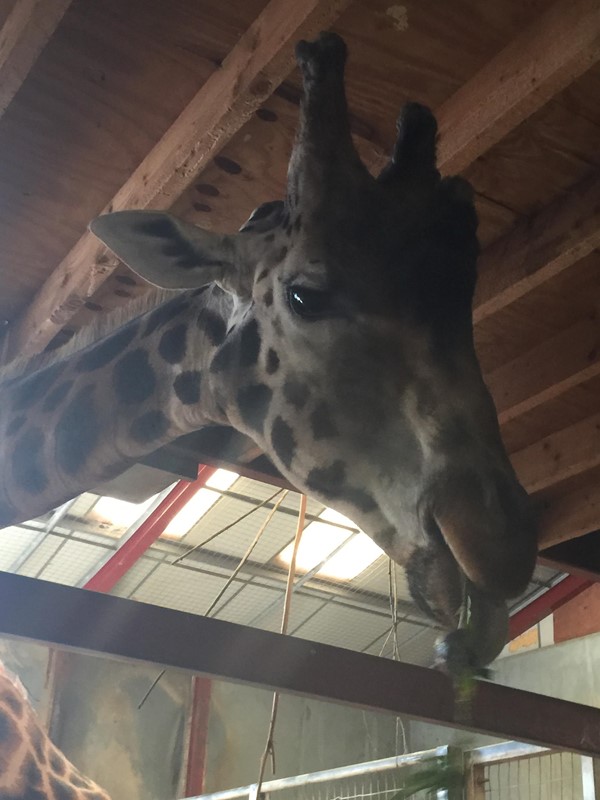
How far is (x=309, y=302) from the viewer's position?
1266mm

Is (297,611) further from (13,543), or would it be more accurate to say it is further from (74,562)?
(13,543)

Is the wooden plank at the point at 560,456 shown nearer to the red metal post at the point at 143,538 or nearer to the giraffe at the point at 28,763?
the giraffe at the point at 28,763

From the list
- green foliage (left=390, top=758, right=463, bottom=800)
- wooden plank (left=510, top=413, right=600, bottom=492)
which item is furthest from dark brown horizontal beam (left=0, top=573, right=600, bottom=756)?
wooden plank (left=510, top=413, right=600, bottom=492)

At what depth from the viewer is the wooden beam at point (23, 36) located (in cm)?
144

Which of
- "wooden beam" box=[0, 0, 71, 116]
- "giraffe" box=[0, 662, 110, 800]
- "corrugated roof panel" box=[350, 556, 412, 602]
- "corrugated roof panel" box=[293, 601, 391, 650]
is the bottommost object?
"giraffe" box=[0, 662, 110, 800]

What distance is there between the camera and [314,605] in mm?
7637

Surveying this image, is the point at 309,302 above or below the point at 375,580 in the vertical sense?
below

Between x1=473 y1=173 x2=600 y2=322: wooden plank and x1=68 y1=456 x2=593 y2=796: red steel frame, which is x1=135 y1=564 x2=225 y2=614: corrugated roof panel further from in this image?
x1=473 y1=173 x2=600 y2=322: wooden plank

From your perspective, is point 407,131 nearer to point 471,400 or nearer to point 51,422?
point 471,400

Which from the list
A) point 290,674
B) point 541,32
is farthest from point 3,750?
point 541,32

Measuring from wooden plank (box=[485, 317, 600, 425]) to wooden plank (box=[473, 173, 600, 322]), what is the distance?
1.14 feet

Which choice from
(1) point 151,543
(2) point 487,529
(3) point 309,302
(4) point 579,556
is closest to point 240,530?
(1) point 151,543

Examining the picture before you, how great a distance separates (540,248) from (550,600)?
6031 mm

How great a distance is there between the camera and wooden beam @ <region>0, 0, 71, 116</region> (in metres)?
1.44
